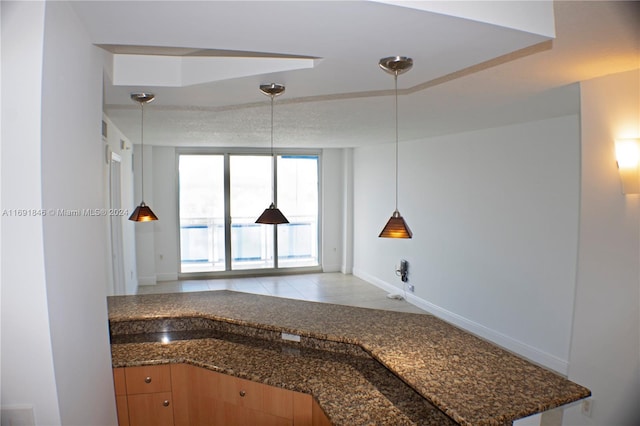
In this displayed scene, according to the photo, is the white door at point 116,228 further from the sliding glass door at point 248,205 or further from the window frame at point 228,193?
the sliding glass door at point 248,205

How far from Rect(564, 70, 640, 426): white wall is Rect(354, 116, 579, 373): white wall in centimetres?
129

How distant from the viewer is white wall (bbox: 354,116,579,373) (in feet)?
13.2

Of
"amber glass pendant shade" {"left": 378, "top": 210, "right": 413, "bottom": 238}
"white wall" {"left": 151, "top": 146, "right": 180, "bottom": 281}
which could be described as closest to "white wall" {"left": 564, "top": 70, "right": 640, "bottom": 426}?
"amber glass pendant shade" {"left": 378, "top": 210, "right": 413, "bottom": 238}

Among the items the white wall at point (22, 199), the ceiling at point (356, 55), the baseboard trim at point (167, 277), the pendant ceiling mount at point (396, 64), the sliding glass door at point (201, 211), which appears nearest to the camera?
the white wall at point (22, 199)

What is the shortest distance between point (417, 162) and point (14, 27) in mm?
5578

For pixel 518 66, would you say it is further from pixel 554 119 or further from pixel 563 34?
pixel 554 119

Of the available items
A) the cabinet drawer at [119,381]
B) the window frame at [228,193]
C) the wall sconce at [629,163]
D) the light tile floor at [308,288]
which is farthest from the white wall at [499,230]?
the cabinet drawer at [119,381]

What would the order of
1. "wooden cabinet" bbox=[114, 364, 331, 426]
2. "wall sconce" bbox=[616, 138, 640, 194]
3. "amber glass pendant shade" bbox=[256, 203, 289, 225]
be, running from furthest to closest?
"amber glass pendant shade" bbox=[256, 203, 289, 225], "wall sconce" bbox=[616, 138, 640, 194], "wooden cabinet" bbox=[114, 364, 331, 426]

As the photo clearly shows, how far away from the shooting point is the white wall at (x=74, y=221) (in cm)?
129

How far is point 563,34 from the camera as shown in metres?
1.86

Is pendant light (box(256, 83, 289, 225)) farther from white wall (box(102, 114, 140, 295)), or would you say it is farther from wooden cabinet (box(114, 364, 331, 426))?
white wall (box(102, 114, 140, 295))

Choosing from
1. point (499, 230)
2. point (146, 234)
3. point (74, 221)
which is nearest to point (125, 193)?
point (146, 234)

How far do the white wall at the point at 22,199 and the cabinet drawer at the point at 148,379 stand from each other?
1.11 meters

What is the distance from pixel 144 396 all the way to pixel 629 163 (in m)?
3.21
